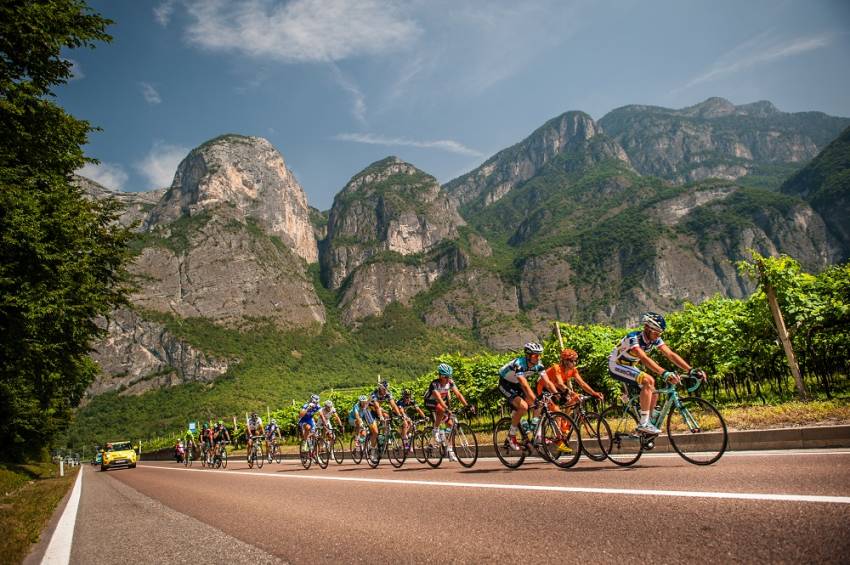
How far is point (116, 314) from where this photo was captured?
147 m

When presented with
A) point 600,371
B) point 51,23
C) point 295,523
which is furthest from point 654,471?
point 51,23

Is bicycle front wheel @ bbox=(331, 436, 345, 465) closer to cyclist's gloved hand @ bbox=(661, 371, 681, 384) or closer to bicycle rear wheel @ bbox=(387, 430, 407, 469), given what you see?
bicycle rear wheel @ bbox=(387, 430, 407, 469)

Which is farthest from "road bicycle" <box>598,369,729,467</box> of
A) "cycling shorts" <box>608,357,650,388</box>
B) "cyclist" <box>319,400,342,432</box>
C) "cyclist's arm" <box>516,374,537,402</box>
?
"cyclist" <box>319,400,342,432</box>

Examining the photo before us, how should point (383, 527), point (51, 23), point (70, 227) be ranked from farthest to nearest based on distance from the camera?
point (51, 23)
point (70, 227)
point (383, 527)

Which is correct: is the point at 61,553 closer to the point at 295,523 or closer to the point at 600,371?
the point at 295,523

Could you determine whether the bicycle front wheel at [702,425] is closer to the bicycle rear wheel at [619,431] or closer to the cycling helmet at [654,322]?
the bicycle rear wheel at [619,431]

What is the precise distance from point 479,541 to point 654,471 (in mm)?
3429

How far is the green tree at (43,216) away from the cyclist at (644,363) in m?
12.6

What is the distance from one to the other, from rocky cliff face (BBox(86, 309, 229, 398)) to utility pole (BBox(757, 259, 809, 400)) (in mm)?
147176

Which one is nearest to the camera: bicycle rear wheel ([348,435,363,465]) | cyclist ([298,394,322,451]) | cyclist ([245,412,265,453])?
bicycle rear wheel ([348,435,363,465])

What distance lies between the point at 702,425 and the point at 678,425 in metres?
0.42

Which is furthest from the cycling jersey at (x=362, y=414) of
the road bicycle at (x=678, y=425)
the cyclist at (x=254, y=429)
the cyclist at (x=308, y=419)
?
the cyclist at (x=254, y=429)

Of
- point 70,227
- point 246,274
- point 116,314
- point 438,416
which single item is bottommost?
point 438,416

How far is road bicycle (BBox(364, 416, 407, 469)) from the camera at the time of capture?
480 inches
